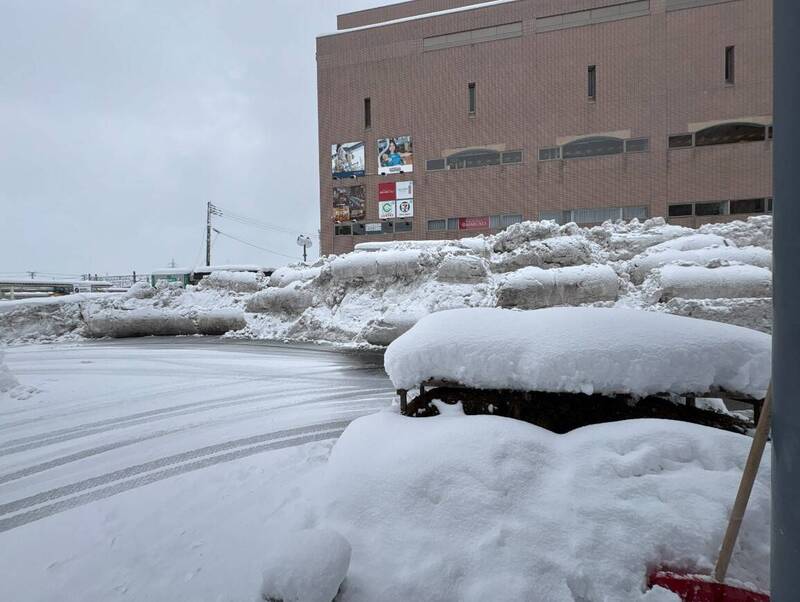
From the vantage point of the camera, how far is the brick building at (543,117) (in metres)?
24.7

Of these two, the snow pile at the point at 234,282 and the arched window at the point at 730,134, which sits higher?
the arched window at the point at 730,134

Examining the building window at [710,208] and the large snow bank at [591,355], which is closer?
the large snow bank at [591,355]

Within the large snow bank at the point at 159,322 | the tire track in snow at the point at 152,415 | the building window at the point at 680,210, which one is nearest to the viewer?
the tire track in snow at the point at 152,415

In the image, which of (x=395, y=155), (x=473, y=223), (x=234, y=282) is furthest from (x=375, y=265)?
(x=395, y=155)

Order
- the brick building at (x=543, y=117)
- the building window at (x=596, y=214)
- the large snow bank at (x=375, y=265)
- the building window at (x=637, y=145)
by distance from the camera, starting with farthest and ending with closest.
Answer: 1. the building window at (x=596, y=214)
2. the building window at (x=637, y=145)
3. the brick building at (x=543, y=117)
4. the large snow bank at (x=375, y=265)

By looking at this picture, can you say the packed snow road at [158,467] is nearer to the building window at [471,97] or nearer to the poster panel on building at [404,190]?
the poster panel on building at [404,190]

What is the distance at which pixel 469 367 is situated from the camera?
3.06 meters

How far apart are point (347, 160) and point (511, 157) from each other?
38.8 ft

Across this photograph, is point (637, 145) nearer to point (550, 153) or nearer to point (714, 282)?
point (550, 153)

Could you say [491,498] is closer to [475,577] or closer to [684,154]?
[475,577]

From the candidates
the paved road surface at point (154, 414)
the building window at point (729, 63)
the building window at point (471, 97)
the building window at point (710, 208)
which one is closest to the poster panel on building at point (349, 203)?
the building window at point (471, 97)

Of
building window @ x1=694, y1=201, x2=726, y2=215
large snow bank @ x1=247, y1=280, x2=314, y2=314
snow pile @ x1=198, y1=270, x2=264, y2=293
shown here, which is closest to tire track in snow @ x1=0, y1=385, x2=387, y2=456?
large snow bank @ x1=247, y1=280, x2=314, y2=314

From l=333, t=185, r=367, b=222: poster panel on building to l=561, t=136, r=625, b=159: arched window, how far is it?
1403cm

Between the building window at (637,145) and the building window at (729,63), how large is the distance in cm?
570
